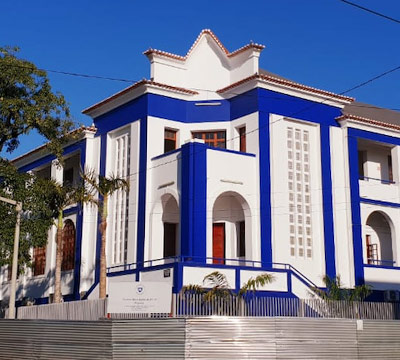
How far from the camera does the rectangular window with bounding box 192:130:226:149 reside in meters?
31.8

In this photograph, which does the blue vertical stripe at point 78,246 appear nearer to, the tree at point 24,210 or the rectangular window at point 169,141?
the tree at point 24,210

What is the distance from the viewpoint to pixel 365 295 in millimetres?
28750

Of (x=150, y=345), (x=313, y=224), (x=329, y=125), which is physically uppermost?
(x=329, y=125)

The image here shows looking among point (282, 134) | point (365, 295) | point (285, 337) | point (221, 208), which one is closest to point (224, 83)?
point (282, 134)

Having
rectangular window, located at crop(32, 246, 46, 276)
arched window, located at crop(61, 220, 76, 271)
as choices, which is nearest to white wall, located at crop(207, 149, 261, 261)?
arched window, located at crop(61, 220, 76, 271)

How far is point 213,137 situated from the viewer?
3200 centimetres

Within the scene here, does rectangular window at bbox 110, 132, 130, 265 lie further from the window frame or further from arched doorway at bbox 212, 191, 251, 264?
arched doorway at bbox 212, 191, 251, 264

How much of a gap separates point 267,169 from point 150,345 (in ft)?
49.7

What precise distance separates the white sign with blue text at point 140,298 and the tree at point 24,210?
34.1 ft

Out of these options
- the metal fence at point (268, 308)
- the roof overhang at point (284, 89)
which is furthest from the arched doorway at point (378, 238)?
the metal fence at point (268, 308)

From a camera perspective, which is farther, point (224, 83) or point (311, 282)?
point (224, 83)

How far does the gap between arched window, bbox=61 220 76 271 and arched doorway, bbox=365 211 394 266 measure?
15.7 meters

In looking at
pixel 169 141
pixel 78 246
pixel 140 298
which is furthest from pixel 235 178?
pixel 140 298

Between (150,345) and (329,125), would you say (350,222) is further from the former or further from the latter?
(150,345)
